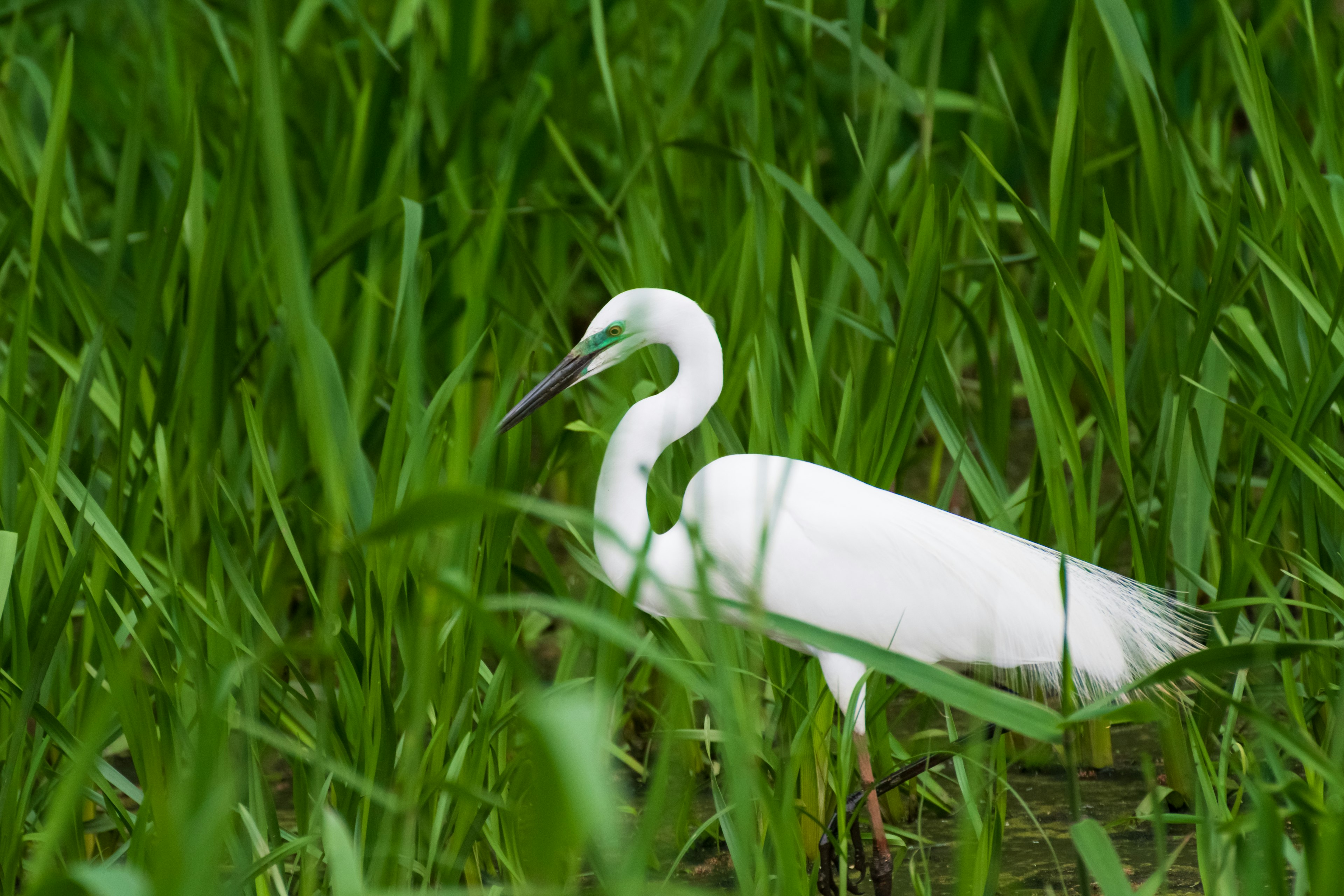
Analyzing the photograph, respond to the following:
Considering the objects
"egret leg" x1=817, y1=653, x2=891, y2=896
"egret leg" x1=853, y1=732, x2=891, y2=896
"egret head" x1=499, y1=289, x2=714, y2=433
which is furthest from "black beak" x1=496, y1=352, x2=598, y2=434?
"egret leg" x1=853, y1=732, x2=891, y2=896

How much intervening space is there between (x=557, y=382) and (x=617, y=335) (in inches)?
4.8

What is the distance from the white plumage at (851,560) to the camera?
2145mm

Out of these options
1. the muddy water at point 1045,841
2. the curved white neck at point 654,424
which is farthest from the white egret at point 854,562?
the muddy water at point 1045,841

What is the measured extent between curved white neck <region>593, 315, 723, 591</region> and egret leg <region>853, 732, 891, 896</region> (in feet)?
1.42

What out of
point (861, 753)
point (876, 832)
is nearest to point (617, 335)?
point (861, 753)

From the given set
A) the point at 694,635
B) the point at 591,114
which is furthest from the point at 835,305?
the point at 591,114

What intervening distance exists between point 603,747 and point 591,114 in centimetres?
338

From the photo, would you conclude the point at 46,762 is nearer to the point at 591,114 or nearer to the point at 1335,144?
the point at 1335,144

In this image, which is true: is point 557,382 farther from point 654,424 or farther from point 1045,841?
point 1045,841

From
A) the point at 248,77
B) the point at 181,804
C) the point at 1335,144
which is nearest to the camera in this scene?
the point at 181,804

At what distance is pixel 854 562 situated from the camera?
7.32ft

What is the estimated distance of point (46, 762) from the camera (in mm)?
2430

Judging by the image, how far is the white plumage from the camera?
214cm

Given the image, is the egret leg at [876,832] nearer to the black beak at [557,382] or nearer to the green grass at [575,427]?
the green grass at [575,427]
